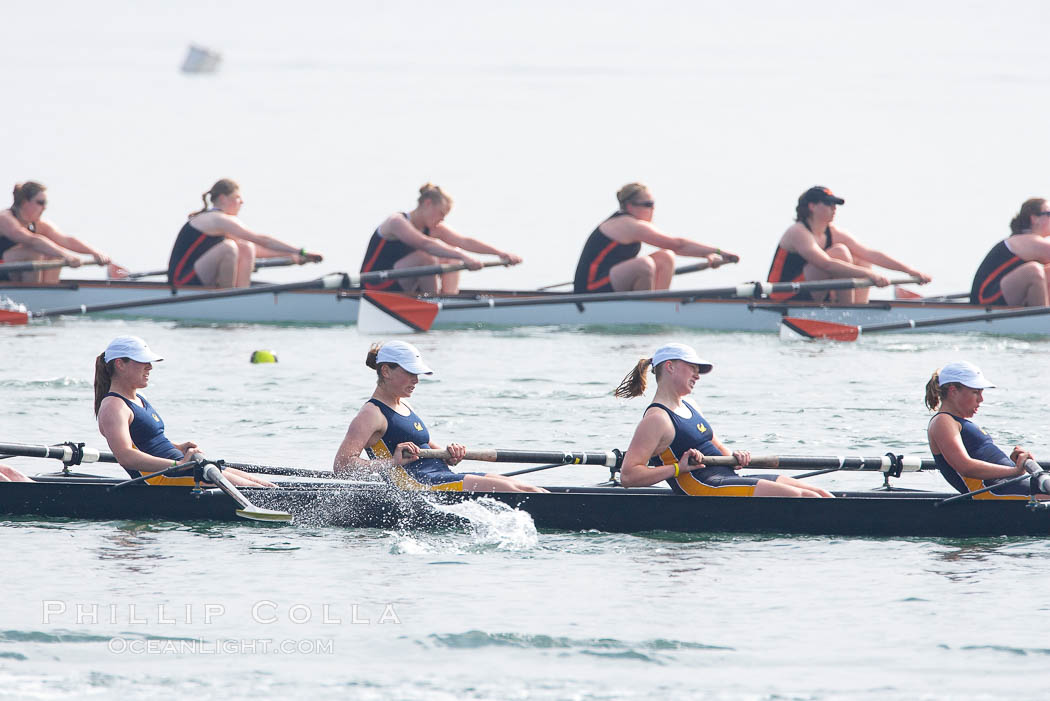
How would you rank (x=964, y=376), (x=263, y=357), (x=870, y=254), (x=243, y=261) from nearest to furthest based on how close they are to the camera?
(x=964, y=376)
(x=263, y=357)
(x=870, y=254)
(x=243, y=261)

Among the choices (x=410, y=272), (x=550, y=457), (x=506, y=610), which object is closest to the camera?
(x=506, y=610)

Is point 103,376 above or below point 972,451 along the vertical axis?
above

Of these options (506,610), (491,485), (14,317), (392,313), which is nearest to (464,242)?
(392,313)

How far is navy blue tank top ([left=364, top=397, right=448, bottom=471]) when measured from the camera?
30.7 feet

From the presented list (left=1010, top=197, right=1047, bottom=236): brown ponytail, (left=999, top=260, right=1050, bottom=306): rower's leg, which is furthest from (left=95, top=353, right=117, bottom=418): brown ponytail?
(left=999, top=260, right=1050, bottom=306): rower's leg

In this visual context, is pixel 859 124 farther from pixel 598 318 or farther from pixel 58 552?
pixel 58 552

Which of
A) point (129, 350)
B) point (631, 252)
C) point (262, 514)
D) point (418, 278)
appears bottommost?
point (262, 514)

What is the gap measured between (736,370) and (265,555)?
8395mm

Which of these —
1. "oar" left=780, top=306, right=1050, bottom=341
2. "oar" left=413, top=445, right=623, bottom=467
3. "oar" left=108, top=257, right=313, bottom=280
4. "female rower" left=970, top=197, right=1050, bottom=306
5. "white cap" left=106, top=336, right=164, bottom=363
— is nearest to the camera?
"white cap" left=106, top=336, right=164, bottom=363

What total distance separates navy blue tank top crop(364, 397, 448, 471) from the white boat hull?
9.55 m

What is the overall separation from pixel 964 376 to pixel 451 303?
10.3 meters

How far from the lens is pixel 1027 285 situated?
1822cm

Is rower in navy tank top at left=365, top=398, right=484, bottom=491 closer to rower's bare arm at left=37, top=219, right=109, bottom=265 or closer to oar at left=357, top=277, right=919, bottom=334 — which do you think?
oar at left=357, top=277, right=919, bottom=334

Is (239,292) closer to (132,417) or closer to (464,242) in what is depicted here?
(464,242)
